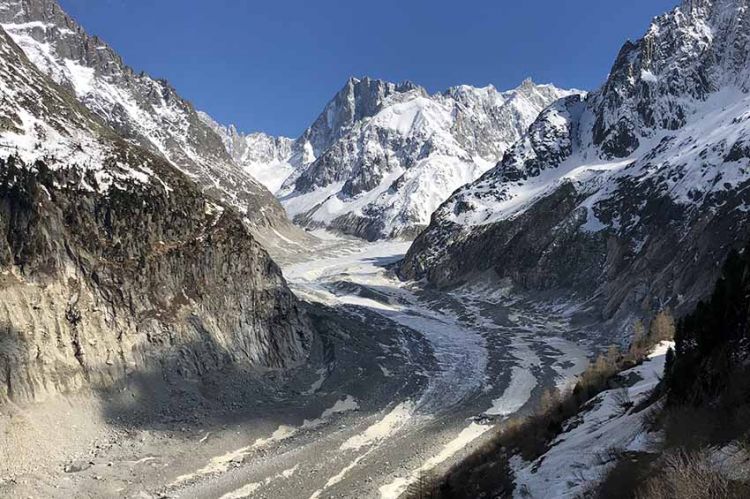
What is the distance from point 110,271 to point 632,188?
9870 centimetres

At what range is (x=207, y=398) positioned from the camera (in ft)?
177

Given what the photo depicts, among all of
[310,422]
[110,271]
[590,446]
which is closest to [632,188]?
[310,422]

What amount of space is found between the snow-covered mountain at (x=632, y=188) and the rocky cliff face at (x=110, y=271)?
56436mm

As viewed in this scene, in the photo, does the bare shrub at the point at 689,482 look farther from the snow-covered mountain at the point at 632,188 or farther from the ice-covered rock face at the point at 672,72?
the ice-covered rock face at the point at 672,72

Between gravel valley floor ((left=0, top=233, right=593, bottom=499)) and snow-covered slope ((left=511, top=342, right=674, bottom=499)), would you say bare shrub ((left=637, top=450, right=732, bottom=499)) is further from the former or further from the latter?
gravel valley floor ((left=0, top=233, right=593, bottom=499))

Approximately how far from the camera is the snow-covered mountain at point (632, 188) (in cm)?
9219

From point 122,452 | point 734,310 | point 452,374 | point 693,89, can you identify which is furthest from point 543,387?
point 693,89

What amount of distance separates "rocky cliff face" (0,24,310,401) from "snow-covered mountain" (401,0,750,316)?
185 feet

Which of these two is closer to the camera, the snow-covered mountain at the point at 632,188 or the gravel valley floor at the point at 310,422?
the gravel valley floor at the point at 310,422

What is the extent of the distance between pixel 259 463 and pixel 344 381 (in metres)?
18.8

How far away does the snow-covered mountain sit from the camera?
302 feet

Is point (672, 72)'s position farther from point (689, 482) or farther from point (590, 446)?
point (689, 482)

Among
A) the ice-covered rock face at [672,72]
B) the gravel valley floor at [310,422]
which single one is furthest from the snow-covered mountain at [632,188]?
the gravel valley floor at [310,422]

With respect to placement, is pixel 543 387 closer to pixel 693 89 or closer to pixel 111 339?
pixel 111 339
